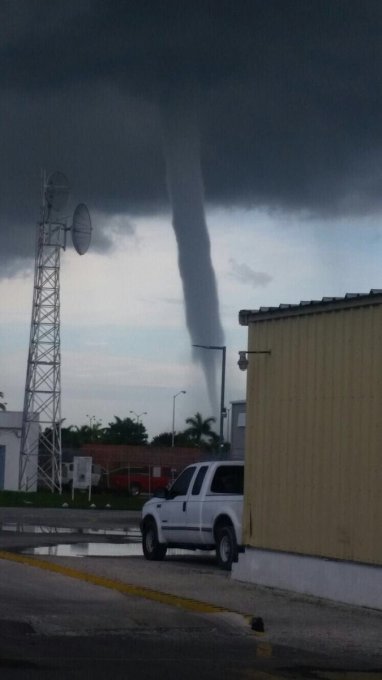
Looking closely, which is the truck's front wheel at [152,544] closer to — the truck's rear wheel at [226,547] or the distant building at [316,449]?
the truck's rear wheel at [226,547]

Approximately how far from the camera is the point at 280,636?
13.4m

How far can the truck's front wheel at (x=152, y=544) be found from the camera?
23234mm

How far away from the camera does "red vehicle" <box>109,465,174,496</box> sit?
72312 millimetres

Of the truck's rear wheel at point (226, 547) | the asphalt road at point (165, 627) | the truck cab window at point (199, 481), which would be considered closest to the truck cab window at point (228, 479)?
the truck cab window at point (199, 481)

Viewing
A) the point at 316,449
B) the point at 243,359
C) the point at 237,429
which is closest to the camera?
the point at 316,449

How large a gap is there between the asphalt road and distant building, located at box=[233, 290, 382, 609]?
504 mm

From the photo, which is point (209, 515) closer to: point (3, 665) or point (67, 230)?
point (3, 665)

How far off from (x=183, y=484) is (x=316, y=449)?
226 inches

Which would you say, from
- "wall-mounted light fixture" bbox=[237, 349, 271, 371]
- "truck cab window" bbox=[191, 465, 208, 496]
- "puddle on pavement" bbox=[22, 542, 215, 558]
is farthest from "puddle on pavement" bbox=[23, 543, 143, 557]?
"wall-mounted light fixture" bbox=[237, 349, 271, 371]

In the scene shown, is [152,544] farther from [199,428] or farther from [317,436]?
[199,428]

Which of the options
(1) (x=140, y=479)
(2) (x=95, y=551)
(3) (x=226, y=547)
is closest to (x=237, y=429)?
(2) (x=95, y=551)

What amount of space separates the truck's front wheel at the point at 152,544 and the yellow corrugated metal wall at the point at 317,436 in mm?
4462

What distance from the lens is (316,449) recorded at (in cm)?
1759

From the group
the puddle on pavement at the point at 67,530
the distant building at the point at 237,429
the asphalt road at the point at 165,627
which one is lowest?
the asphalt road at the point at 165,627
